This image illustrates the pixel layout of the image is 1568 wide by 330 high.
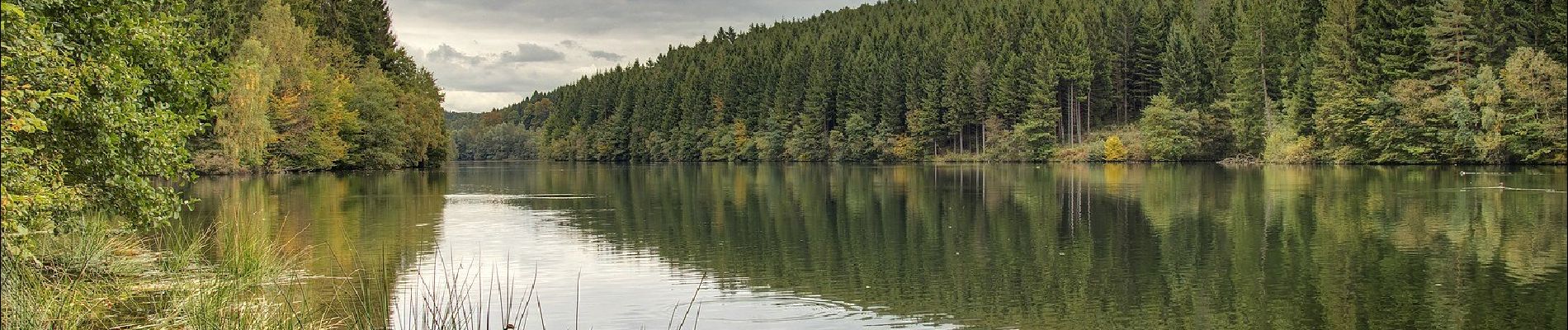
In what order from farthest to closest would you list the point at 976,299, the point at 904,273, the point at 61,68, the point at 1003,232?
the point at 1003,232 < the point at 904,273 < the point at 976,299 < the point at 61,68

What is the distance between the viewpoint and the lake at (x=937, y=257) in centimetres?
1463

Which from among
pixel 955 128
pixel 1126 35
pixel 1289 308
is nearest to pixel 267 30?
pixel 1289 308

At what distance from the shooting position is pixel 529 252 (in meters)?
22.9

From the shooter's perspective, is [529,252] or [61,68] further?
[529,252]

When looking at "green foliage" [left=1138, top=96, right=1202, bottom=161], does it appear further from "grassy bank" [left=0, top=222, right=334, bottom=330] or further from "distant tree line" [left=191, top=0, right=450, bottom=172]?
"grassy bank" [left=0, top=222, right=334, bottom=330]

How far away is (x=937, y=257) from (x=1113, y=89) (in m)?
103

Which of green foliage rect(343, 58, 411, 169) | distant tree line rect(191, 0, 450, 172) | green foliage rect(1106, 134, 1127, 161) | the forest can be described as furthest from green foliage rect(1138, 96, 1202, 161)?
green foliage rect(343, 58, 411, 169)

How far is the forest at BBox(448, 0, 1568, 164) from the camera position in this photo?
219 ft

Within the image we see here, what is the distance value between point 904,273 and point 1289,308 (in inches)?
232

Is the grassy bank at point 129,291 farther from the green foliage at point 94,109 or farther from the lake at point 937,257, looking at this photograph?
the lake at point 937,257

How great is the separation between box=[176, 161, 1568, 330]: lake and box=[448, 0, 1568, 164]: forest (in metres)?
24.5

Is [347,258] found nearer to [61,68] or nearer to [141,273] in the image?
[141,273]

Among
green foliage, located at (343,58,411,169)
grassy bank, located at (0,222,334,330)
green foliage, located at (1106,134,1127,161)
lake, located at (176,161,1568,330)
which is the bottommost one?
lake, located at (176,161,1568,330)

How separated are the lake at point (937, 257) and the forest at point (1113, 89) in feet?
80.5
